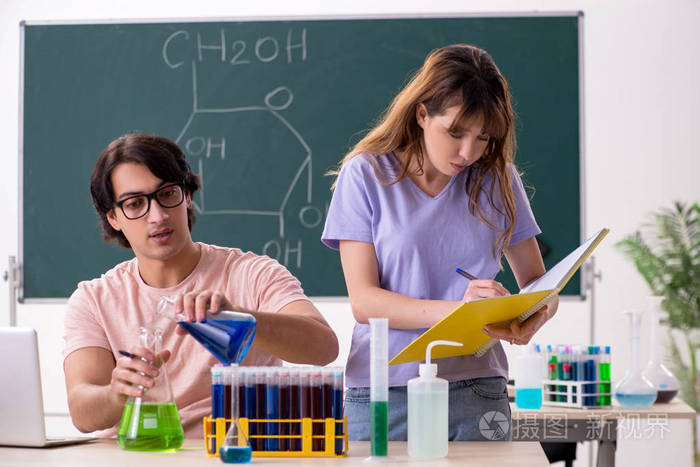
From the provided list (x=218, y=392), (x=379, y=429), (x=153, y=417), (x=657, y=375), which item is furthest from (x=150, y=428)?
(x=657, y=375)

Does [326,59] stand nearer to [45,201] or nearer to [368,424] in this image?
[45,201]

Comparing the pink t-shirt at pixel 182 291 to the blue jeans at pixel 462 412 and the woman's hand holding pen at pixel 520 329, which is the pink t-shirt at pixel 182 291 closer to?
the blue jeans at pixel 462 412

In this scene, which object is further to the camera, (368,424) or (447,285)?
(447,285)

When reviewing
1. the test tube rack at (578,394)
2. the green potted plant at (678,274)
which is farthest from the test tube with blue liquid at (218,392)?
the green potted plant at (678,274)

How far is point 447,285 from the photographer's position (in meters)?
1.64

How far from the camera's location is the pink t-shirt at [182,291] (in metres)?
1.67

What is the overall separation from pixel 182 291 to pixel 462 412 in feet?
2.10

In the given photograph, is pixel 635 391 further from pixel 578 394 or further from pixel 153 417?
pixel 153 417

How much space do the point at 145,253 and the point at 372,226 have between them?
1.58ft

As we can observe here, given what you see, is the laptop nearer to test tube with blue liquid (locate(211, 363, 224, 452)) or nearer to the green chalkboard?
test tube with blue liquid (locate(211, 363, 224, 452))

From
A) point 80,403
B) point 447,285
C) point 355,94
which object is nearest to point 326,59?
point 355,94

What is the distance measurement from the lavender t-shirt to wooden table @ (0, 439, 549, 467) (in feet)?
0.73

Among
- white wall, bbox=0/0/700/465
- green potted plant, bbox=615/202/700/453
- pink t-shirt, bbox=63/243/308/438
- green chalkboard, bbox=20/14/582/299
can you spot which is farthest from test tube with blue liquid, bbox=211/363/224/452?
green potted plant, bbox=615/202/700/453

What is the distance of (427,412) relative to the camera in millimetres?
Result: 1258
